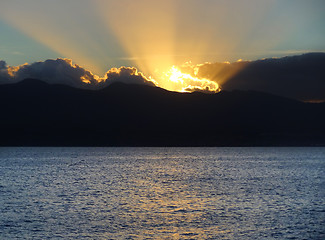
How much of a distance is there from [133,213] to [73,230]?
10.9 meters

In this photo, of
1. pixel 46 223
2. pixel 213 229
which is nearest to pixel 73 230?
pixel 46 223

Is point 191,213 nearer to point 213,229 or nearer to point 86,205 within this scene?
point 213,229

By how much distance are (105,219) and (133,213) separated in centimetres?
485

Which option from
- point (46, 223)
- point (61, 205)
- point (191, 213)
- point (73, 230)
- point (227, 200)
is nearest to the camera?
point (73, 230)

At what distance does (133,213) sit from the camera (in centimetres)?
5409

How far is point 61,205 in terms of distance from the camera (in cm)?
5962

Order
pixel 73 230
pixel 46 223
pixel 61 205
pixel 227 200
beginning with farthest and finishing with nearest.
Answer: pixel 227 200, pixel 61 205, pixel 46 223, pixel 73 230

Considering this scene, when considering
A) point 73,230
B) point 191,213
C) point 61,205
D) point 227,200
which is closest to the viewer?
point 73,230

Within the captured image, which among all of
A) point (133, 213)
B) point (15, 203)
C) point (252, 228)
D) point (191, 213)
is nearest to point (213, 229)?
point (252, 228)

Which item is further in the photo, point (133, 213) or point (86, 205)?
point (86, 205)

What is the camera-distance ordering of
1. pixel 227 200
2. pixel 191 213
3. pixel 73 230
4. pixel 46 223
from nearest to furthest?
1. pixel 73 230
2. pixel 46 223
3. pixel 191 213
4. pixel 227 200

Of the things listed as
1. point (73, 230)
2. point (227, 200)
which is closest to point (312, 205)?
point (227, 200)

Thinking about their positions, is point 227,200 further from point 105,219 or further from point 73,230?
point 73,230

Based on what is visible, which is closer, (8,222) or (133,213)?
(8,222)
